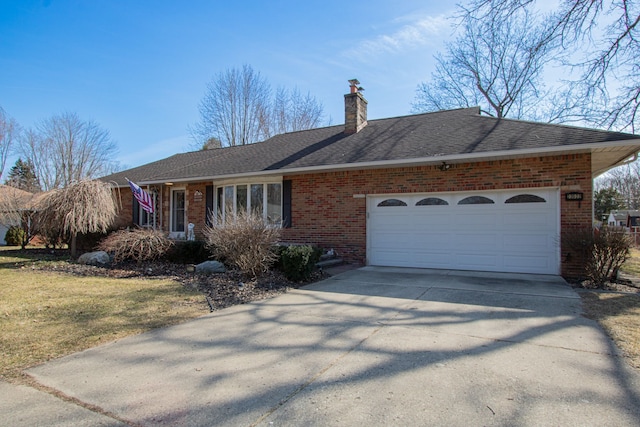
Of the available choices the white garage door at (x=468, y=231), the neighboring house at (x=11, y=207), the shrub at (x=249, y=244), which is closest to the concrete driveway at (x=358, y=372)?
the shrub at (x=249, y=244)

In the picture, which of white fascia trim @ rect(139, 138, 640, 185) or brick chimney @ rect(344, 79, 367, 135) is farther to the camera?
brick chimney @ rect(344, 79, 367, 135)

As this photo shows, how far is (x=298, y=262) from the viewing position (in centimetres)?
817

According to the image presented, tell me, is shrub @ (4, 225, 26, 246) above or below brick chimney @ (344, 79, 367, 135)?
below

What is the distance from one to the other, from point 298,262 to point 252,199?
5.21m

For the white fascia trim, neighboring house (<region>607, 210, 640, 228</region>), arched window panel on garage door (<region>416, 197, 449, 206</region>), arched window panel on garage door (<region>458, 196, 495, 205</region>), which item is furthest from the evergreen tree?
neighboring house (<region>607, 210, 640, 228</region>)

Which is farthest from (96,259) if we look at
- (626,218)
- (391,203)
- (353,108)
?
(626,218)

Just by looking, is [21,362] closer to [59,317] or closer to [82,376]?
[82,376]

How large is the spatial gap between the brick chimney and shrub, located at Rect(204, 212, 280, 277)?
6218 millimetres

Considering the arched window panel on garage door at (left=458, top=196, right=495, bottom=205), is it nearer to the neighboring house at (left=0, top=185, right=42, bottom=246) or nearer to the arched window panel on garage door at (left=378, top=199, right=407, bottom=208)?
the arched window panel on garage door at (left=378, top=199, right=407, bottom=208)

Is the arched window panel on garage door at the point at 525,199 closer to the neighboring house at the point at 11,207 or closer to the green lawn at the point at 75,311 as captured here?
the green lawn at the point at 75,311

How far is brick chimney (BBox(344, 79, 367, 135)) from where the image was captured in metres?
13.1

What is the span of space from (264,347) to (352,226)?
6978 millimetres

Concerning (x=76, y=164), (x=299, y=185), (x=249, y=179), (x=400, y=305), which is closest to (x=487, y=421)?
(x=400, y=305)

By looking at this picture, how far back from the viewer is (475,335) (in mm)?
4578
